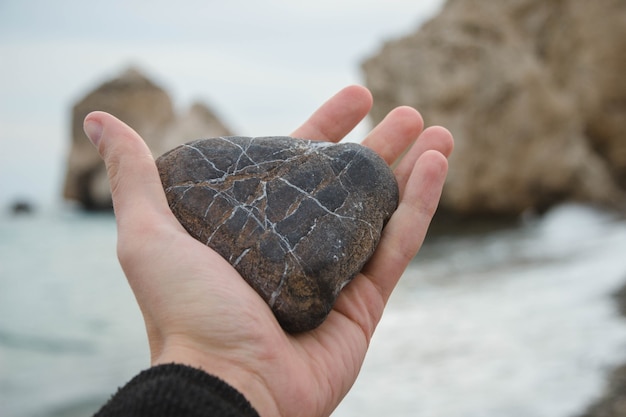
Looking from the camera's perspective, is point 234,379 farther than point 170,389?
Yes

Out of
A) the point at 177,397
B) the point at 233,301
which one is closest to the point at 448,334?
the point at 233,301

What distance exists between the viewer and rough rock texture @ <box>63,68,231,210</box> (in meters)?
20.4

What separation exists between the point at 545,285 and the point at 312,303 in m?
4.20

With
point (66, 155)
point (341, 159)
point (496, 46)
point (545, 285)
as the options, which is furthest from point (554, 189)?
point (66, 155)

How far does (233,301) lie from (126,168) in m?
0.62

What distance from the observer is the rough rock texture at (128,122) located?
20.4 metres

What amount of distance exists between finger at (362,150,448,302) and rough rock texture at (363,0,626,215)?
8250 millimetres

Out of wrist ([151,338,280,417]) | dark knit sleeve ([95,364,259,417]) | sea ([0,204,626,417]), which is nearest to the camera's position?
dark knit sleeve ([95,364,259,417])

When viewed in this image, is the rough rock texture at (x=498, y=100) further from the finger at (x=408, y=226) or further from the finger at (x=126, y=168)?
the finger at (x=126, y=168)

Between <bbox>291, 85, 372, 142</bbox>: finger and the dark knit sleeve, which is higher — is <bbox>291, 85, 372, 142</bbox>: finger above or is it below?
above

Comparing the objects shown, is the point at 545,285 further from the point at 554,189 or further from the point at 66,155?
the point at 66,155

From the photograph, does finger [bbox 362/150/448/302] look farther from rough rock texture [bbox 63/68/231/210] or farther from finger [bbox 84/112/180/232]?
rough rock texture [bbox 63/68/231/210]

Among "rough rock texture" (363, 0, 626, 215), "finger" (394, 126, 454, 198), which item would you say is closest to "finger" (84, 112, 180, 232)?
"finger" (394, 126, 454, 198)

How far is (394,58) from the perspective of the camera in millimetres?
11289
